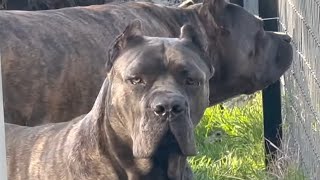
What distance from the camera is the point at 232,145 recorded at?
9172 millimetres

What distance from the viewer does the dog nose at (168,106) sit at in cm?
512

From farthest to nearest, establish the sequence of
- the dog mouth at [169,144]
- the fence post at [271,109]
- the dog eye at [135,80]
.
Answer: the fence post at [271,109] < the dog eye at [135,80] < the dog mouth at [169,144]

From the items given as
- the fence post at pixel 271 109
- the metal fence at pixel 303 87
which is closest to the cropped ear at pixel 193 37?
the metal fence at pixel 303 87

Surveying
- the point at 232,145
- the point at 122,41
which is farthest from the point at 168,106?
the point at 232,145

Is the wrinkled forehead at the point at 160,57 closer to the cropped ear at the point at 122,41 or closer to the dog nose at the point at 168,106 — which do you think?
the cropped ear at the point at 122,41

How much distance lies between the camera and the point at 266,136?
8.69 metres

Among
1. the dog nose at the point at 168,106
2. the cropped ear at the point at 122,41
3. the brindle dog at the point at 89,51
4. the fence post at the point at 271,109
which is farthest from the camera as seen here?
the fence post at the point at 271,109

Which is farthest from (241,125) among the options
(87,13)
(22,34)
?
(22,34)

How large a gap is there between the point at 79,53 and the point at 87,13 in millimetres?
527

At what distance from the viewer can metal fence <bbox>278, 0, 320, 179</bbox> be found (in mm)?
6857

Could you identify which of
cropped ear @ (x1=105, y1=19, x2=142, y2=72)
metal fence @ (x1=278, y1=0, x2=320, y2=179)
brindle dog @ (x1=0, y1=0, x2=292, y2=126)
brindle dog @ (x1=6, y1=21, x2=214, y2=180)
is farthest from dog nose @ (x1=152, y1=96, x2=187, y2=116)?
metal fence @ (x1=278, y1=0, x2=320, y2=179)

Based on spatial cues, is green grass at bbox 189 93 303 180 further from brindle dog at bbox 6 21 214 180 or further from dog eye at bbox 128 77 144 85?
dog eye at bbox 128 77 144 85

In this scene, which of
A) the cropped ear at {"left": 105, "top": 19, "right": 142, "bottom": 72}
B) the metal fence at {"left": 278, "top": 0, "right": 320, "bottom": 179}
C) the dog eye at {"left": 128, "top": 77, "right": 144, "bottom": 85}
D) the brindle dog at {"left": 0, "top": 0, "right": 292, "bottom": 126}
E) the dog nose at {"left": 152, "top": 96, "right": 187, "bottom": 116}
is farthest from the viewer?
the brindle dog at {"left": 0, "top": 0, "right": 292, "bottom": 126}

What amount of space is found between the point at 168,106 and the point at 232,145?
4.11 meters
